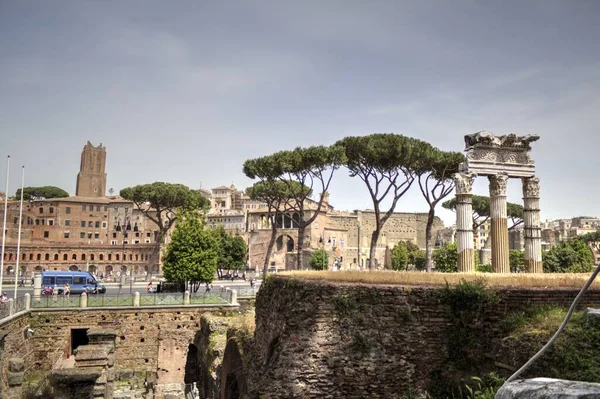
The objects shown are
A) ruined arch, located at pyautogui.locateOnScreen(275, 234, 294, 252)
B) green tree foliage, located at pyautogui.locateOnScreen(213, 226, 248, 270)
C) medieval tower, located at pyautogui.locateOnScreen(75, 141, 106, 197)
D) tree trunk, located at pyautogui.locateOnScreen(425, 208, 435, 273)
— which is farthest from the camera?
medieval tower, located at pyautogui.locateOnScreen(75, 141, 106, 197)

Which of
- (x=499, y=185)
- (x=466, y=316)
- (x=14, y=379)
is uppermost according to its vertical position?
(x=499, y=185)

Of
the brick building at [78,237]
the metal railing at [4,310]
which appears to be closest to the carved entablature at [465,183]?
the metal railing at [4,310]

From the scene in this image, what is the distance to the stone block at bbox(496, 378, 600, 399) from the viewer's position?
2426 mm

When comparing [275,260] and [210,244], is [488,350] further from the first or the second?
[275,260]

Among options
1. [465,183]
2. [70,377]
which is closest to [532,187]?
[465,183]

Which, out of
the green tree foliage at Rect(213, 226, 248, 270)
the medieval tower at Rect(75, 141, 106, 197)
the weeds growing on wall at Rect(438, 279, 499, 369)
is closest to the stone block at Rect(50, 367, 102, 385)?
the weeds growing on wall at Rect(438, 279, 499, 369)

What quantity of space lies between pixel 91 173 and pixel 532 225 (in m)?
94.6

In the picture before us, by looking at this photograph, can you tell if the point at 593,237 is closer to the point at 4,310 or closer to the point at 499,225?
the point at 499,225

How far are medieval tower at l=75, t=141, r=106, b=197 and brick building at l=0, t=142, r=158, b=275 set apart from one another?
15875 mm

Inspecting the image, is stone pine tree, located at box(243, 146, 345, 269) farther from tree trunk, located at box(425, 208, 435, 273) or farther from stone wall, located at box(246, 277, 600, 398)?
stone wall, located at box(246, 277, 600, 398)

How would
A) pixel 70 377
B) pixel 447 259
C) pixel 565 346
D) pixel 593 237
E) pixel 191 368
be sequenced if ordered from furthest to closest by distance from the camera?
1. pixel 593 237
2. pixel 447 259
3. pixel 191 368
4. pixel 70 377
5. pixel 565 346

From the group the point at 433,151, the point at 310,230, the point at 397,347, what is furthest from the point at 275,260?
the point at 397,347

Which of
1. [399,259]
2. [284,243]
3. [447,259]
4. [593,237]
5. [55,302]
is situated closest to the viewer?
[55,302]

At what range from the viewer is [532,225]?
59.3 feet
